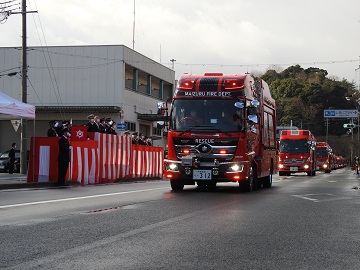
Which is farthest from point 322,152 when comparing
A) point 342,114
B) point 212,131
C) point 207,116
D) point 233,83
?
point 212,131

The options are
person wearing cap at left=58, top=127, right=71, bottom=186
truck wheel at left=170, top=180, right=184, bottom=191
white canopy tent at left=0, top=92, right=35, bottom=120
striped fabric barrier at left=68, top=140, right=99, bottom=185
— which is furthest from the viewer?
striped fabric barrier at left=68, top=140, right=99, bottom=185

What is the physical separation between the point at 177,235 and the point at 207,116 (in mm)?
8229

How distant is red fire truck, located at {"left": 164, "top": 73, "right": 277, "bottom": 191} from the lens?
15.0 m

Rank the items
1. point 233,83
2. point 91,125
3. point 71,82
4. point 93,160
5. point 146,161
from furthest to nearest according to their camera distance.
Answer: point 71,82 → point 146,161 → point 91,125 → point 93,160 → point 233,83

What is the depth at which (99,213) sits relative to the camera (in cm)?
984

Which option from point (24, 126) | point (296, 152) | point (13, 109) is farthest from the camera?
point (296, 152)

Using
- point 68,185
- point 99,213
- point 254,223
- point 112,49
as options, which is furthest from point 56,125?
point 112,49

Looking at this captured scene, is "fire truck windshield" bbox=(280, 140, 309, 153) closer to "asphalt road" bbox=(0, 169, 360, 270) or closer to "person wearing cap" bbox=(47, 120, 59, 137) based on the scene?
"person wearing cap" bbox=(47, 120, 59, 137)

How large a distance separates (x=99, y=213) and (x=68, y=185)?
928 cm

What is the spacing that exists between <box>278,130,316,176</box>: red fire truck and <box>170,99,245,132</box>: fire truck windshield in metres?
24.1

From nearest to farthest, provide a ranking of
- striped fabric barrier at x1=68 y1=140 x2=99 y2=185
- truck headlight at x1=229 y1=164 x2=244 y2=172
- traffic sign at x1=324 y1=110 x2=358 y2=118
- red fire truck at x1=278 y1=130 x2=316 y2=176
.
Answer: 1. truck headlight at x1=229 y1=164 x2=244 y2=172
2. striped fabric barrier at x1=68 y1=140 x2=99 y2=185
3. red fire truck at x1=278 y1=130 x2=316 y2=176
4. traffic sign at x1=324 y1=110 x2=358 y2=118

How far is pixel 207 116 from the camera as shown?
15.3 m

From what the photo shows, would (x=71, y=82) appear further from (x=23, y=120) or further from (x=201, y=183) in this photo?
(x=201, y=183)

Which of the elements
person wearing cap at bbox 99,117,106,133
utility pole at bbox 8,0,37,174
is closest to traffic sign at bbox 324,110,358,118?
utility pole at bbox 8,0,37,174
